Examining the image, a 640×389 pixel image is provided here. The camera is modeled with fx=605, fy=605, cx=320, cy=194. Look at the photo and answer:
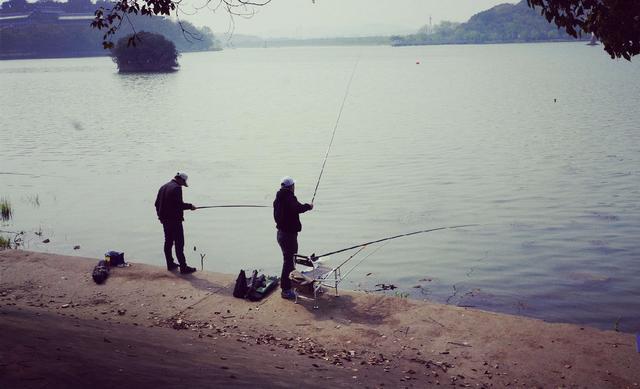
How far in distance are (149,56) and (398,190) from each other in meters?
95.1

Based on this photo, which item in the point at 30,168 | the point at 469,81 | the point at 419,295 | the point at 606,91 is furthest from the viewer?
the point at 469,81

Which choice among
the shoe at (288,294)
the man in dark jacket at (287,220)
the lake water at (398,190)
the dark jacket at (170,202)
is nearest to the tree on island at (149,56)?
the lake water at (398,190)

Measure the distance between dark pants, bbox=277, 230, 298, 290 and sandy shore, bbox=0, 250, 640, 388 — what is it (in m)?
0.37

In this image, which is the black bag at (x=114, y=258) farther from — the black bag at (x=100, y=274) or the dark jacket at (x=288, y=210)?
the dark jacket at (x=288, y=210)

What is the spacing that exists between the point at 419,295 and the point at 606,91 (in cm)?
4835

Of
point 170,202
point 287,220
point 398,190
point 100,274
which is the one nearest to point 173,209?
point 170,202

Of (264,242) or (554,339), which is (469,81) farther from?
(554,339)

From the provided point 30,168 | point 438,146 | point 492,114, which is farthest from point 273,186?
point 492,114

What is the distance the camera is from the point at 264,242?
53.4 feet

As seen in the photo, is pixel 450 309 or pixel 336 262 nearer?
pixel 450 309

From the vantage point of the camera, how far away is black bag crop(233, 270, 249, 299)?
1029 cm

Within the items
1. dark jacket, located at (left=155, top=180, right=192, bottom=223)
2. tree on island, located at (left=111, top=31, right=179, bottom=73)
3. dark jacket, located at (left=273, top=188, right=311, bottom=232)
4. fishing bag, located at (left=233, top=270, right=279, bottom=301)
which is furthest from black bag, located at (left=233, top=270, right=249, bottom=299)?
tree on island, located at (left=111, top=31, right=179, bottom=73)

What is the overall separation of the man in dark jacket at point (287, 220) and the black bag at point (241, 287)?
0.65 m

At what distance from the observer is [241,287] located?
10.3m
